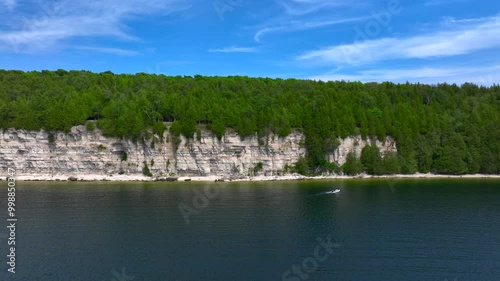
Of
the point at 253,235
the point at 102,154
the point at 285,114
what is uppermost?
the point at 285,114

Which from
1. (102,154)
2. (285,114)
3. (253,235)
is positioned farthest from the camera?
(285,114)

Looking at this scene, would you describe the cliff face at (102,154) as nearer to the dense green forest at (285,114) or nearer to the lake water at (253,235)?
the dense green forest at (285,114)

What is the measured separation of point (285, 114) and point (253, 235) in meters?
50.3

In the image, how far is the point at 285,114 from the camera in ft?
286

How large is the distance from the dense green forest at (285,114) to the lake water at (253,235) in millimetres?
22358

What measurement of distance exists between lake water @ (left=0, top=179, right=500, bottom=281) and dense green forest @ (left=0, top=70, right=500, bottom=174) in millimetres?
22358

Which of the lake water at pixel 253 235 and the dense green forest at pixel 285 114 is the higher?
the dense green forest at pixel 285 114

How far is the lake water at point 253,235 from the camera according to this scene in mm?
30797

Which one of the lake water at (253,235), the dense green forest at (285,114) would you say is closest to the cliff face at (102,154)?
the dense green forest at (285,114)

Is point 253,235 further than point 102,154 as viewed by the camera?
No

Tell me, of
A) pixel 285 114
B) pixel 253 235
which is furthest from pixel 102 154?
pixel 253 235

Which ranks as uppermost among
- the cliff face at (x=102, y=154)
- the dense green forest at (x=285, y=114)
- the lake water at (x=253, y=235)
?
the dense green forest at (x=285, y=114)

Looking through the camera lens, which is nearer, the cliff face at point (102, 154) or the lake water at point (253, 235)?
the lake water at point (253, 235)

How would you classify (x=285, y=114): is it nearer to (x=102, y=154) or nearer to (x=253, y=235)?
(x=102, y=154)
